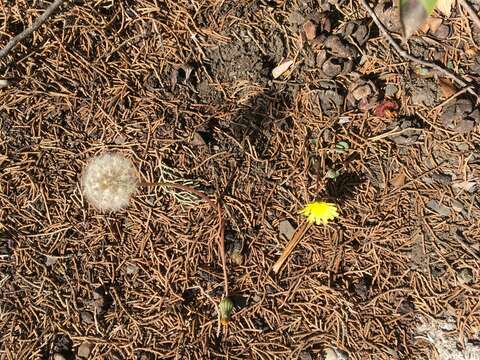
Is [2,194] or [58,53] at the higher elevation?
[58,53]

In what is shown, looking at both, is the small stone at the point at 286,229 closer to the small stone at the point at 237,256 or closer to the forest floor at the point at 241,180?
the forest floor at the point at 241,180

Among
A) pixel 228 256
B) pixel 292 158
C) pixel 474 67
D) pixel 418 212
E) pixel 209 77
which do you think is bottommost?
pixel 228 256

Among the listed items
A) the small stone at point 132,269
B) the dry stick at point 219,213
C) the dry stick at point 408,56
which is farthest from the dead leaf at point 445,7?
the small stone at point 132,269

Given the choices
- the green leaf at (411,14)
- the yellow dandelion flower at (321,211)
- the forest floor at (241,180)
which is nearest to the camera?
the green leaf at (411,14)

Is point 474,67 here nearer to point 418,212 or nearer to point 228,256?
point 418,212

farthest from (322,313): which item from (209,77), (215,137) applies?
(209,77)

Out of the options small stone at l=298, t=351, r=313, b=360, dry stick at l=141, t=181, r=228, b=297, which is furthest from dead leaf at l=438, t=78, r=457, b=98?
small stone at l=298, t=351, r=313, b=360
